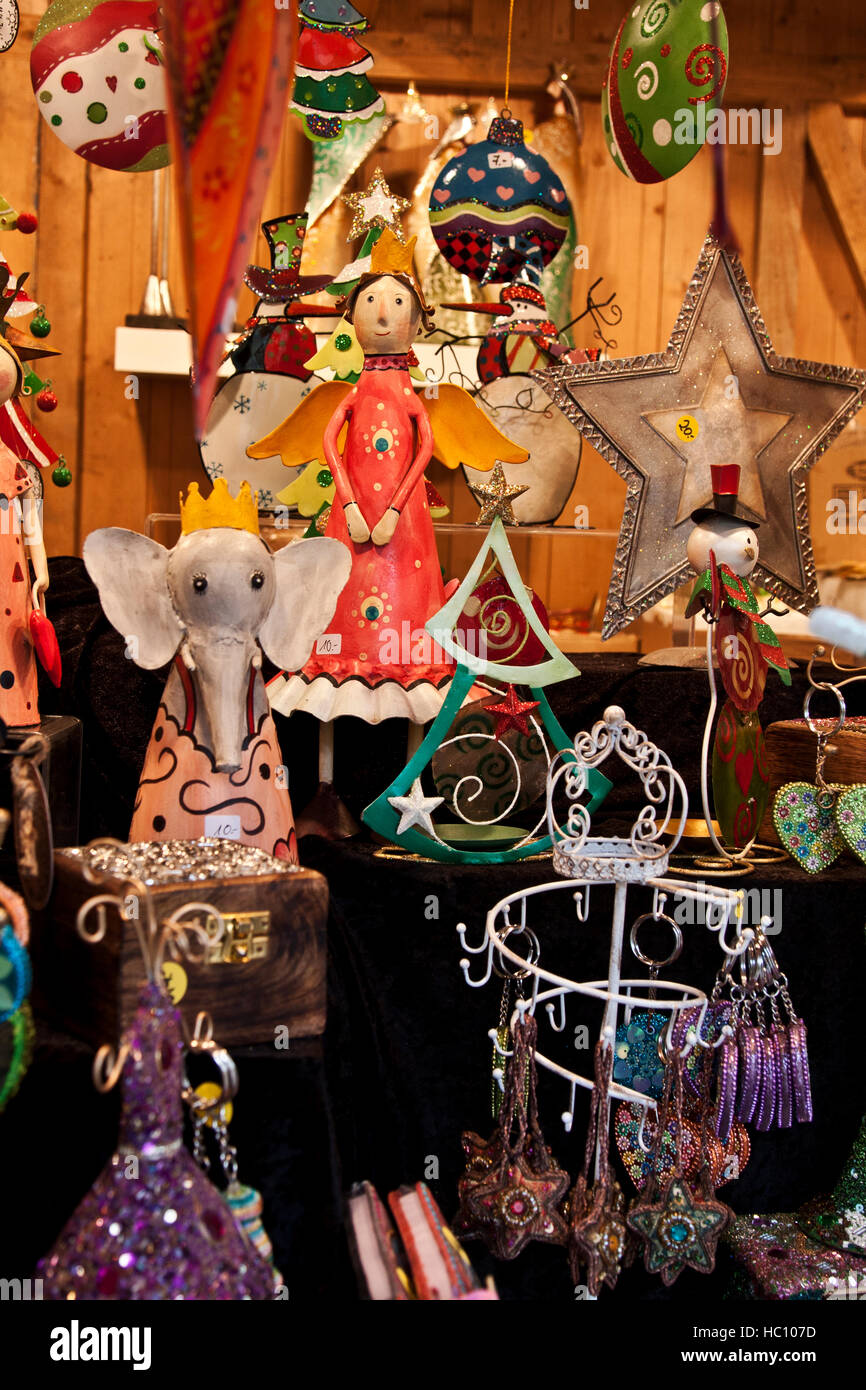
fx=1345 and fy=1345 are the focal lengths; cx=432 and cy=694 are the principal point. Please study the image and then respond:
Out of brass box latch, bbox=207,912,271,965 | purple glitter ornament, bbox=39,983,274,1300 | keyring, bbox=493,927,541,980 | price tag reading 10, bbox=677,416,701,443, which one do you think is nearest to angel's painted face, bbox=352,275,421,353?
price tag reading 10, bbox=677,416,701,443

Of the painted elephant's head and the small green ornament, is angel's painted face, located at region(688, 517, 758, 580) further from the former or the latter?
the small green ornament

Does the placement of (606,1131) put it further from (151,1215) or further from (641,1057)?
(151,1215)

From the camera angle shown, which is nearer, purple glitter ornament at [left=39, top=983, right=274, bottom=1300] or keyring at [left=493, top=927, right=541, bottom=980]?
purple glitter ornament at [left=39, top=983, right=274, bottom=1300]

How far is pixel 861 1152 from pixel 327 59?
2092mm

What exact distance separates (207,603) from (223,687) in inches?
3.7

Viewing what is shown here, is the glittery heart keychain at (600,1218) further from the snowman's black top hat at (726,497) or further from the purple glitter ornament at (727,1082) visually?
the snowman's black top hat at (726,497)

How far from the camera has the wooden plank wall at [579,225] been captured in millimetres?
3176

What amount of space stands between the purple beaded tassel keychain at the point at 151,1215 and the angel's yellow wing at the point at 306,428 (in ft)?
3.77

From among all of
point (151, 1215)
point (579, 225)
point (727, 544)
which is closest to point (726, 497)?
point (727, 544)

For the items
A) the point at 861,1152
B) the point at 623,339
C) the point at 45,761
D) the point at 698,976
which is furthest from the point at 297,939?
the point at 623,339

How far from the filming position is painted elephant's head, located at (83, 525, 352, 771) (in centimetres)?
143

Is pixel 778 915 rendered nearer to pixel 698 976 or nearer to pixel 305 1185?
pixel 698 976

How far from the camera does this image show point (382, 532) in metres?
1.82

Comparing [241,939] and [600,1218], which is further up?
[241,939]
